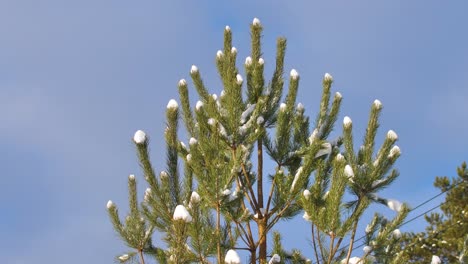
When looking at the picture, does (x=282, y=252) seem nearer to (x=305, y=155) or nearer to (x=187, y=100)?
(x=305, y=155)

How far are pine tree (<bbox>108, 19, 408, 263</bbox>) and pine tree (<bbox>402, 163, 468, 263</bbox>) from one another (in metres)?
9.47

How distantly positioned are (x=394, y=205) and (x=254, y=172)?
1906 mm

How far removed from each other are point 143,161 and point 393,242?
3451 millimetres

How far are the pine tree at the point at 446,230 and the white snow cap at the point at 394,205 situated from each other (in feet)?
30.2

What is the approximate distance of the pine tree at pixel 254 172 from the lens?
776cm

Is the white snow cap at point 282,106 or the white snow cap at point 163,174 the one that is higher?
the white snow cap at point 282,106

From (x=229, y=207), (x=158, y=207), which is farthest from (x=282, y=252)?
(x=158, y=207)

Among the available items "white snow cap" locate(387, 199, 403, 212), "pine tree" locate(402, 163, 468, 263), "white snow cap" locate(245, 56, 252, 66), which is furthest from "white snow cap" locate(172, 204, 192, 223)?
"pine tree" locate(402, 163, 468, 263)

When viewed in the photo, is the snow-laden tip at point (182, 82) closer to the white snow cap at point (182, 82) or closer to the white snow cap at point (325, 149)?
the white snow cap at point (182, 82)

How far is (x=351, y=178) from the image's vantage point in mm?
8422

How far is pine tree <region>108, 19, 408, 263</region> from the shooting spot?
7762 mm

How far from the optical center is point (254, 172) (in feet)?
30.6

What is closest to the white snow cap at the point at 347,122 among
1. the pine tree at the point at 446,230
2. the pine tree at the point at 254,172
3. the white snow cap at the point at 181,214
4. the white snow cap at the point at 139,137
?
the pine tree at the point at 254,172

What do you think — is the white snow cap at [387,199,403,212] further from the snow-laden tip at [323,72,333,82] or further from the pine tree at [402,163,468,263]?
the pine tree at [402,163,468,263]
